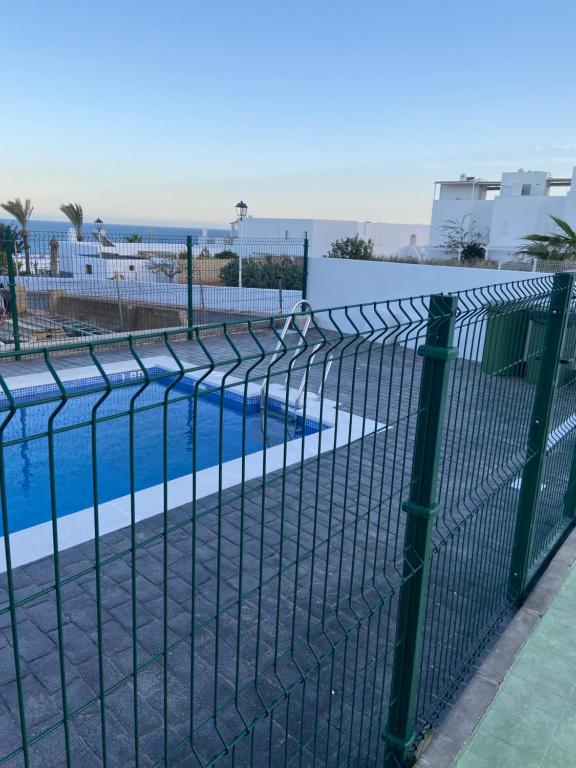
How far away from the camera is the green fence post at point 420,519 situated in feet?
6.59

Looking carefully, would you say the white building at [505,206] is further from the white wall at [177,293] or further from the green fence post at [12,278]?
the green fence post at [12,278]

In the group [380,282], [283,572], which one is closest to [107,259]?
[380,282]

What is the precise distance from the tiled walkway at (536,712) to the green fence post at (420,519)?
420 mm

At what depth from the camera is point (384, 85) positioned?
18828 millimetres

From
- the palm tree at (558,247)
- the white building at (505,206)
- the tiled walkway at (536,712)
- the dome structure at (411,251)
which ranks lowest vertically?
the tiled walkway at (536,712)

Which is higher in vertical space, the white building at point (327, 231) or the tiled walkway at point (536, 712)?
the white building at point (327, 231)

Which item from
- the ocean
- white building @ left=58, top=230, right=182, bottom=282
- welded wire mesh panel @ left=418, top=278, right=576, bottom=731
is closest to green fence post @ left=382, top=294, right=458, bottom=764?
welded wire mesh panel @ left=418, top=278, right=576, bottom=731

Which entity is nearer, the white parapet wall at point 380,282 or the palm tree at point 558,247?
the white parapet wall at point 380,282

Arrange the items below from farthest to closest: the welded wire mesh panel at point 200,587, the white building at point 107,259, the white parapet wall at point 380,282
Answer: the white building at point 107,259 < the white parapet wall at point 380,282 < the welded wire mesh panel at point 200,587

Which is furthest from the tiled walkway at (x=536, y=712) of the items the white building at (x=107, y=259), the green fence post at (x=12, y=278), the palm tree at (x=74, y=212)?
the palm tree at (x=74, y=212)

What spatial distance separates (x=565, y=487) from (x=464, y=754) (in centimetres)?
265

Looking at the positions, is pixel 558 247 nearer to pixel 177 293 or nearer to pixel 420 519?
pixel 177 293

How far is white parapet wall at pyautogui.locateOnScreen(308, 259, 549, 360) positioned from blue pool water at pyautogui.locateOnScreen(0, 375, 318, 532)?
4449 mm

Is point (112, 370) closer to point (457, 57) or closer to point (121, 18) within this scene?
point (121, 18)
